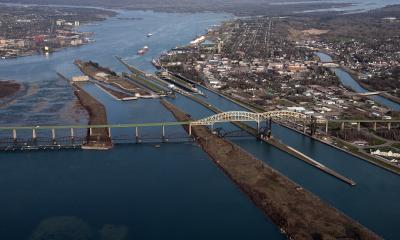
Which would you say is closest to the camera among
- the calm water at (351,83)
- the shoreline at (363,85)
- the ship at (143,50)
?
the calm water at (351,83)

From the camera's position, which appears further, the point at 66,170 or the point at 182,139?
the point at 182,139

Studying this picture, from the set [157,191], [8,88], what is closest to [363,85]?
[157,191]

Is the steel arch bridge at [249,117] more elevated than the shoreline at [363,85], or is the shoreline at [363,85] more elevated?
the steel arch bridge at [249,117]

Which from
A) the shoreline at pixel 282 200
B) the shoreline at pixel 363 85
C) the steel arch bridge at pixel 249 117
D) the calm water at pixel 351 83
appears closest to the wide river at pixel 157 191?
A: the shoreline at pixel 282 200

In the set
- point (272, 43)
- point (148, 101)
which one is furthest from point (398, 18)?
point (148, 101)

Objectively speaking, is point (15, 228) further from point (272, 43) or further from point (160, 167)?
point (272, 43)

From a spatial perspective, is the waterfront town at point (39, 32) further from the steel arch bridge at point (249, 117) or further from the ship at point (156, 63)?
the steel arch bridge at point (249, 117)
